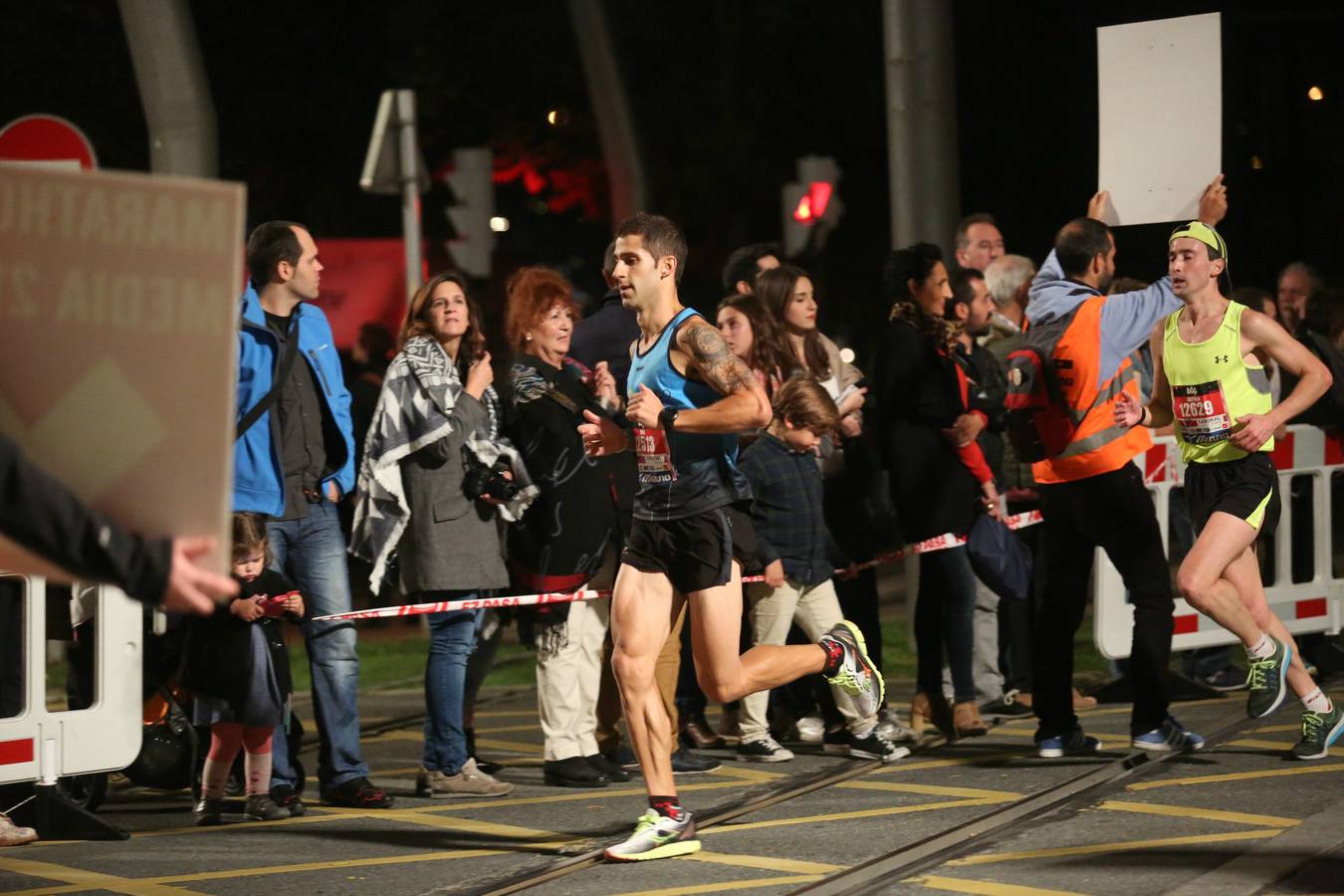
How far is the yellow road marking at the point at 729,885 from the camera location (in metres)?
6.43

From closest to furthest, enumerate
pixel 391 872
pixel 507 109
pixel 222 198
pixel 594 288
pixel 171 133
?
1. pixel 222 198
2. pixel 391 872
3. pixel 171 133
4. pixel 507 109
5. pixel 594 288

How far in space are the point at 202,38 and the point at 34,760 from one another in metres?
17.9

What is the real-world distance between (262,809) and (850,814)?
2236mm

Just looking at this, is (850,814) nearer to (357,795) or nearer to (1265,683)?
(1265,683)

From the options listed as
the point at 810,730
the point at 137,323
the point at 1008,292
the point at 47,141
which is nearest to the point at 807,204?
the point at 1008,292

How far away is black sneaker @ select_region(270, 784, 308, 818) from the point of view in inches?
317

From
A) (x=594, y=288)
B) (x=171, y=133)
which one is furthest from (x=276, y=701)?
(x=594, y=288)

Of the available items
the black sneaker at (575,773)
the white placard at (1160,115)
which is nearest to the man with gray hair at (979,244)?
the white placard at (1160,115)

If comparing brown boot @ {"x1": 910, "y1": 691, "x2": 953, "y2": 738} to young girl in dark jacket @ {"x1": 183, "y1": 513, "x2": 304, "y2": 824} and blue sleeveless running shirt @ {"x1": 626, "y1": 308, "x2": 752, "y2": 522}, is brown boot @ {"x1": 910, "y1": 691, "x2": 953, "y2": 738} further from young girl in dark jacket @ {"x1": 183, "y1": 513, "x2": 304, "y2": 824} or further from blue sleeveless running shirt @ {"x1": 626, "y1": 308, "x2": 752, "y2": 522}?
young girl in dark jacket @ {"x1": 183, "y1": 513, "x2": 304, "y2": 824}

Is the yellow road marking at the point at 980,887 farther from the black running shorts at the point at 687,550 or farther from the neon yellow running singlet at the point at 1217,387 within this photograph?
the neon yellow running singlet at the point at 1217,387

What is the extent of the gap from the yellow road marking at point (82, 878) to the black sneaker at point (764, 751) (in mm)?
2989

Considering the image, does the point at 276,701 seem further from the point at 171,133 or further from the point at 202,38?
the point at 202,38

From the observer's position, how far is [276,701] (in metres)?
7.82

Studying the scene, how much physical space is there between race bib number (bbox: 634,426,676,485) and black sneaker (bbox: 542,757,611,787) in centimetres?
179
